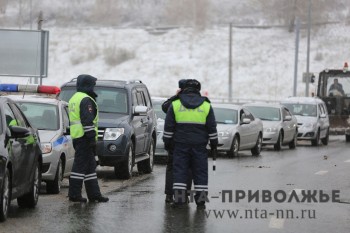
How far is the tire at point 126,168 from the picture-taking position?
64.5 feet

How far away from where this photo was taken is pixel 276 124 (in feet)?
108

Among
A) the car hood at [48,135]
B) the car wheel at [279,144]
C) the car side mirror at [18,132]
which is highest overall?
the car side mirror at [18,132]

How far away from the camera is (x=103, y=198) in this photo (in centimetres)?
1509

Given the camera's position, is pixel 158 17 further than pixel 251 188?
Yes

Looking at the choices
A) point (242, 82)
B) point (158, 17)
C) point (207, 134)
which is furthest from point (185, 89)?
point (158, 17)

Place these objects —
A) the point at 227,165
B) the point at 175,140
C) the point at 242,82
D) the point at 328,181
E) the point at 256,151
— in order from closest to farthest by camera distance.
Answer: the point at 175,140 < the point at 328,181 < the point at 227,165 < the point at 256,151 < the point at 242,82

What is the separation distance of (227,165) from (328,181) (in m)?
4.69

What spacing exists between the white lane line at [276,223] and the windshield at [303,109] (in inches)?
966

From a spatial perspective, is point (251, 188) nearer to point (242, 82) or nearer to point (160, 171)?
point (160, 171)

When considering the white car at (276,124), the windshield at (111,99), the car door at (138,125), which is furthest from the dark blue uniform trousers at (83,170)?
the white car at (276,124)

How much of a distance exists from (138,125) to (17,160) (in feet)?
26.3

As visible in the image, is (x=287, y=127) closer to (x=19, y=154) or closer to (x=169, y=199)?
(x=169, y=199)

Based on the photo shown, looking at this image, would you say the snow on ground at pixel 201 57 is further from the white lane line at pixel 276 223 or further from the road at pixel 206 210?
the white lane line at pixel 276 223

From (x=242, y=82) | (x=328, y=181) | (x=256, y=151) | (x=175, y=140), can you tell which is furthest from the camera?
(x=242, y=82)
